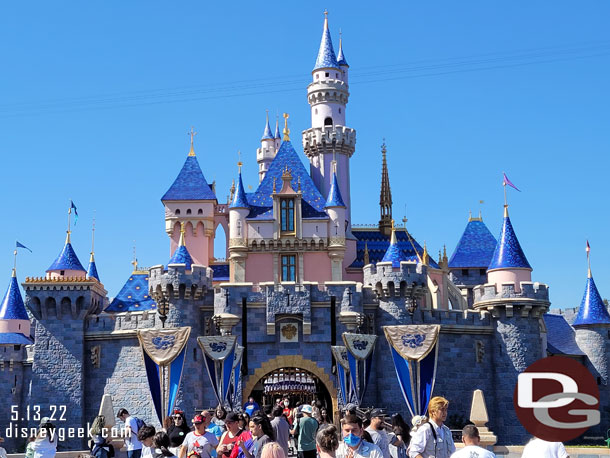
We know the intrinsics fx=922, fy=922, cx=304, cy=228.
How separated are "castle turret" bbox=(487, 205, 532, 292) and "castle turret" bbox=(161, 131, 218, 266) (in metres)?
14.0

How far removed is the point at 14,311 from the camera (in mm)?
37250

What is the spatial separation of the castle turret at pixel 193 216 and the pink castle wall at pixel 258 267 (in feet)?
17.0

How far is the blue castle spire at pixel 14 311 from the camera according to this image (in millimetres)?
35938

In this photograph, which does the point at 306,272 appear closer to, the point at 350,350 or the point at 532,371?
the point at 350,350

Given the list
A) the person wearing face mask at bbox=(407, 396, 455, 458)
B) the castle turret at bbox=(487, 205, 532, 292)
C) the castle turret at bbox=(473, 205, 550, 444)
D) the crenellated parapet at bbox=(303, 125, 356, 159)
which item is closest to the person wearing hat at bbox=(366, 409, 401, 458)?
the person wearing face mask at bbox=(407, 396, 455, 458)

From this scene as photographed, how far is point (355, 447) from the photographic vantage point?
881 cm

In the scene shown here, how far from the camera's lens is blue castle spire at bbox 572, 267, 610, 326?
124ft

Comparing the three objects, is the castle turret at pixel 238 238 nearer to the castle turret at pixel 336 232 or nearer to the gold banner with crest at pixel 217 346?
the castle turret at pixel 336 232

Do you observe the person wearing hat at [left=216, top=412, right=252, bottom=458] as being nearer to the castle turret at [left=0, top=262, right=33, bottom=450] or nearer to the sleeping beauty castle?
the sleeping beauty castle

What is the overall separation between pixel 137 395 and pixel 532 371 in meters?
24.6

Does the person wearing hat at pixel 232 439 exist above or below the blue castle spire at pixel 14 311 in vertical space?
below

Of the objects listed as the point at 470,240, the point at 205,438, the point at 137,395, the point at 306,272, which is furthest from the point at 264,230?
the point at 205,438

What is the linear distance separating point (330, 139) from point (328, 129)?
48 cm

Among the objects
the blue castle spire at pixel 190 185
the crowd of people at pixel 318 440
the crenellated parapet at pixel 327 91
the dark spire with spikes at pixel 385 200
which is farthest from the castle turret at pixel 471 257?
the crowd of people at pixel 318 440
